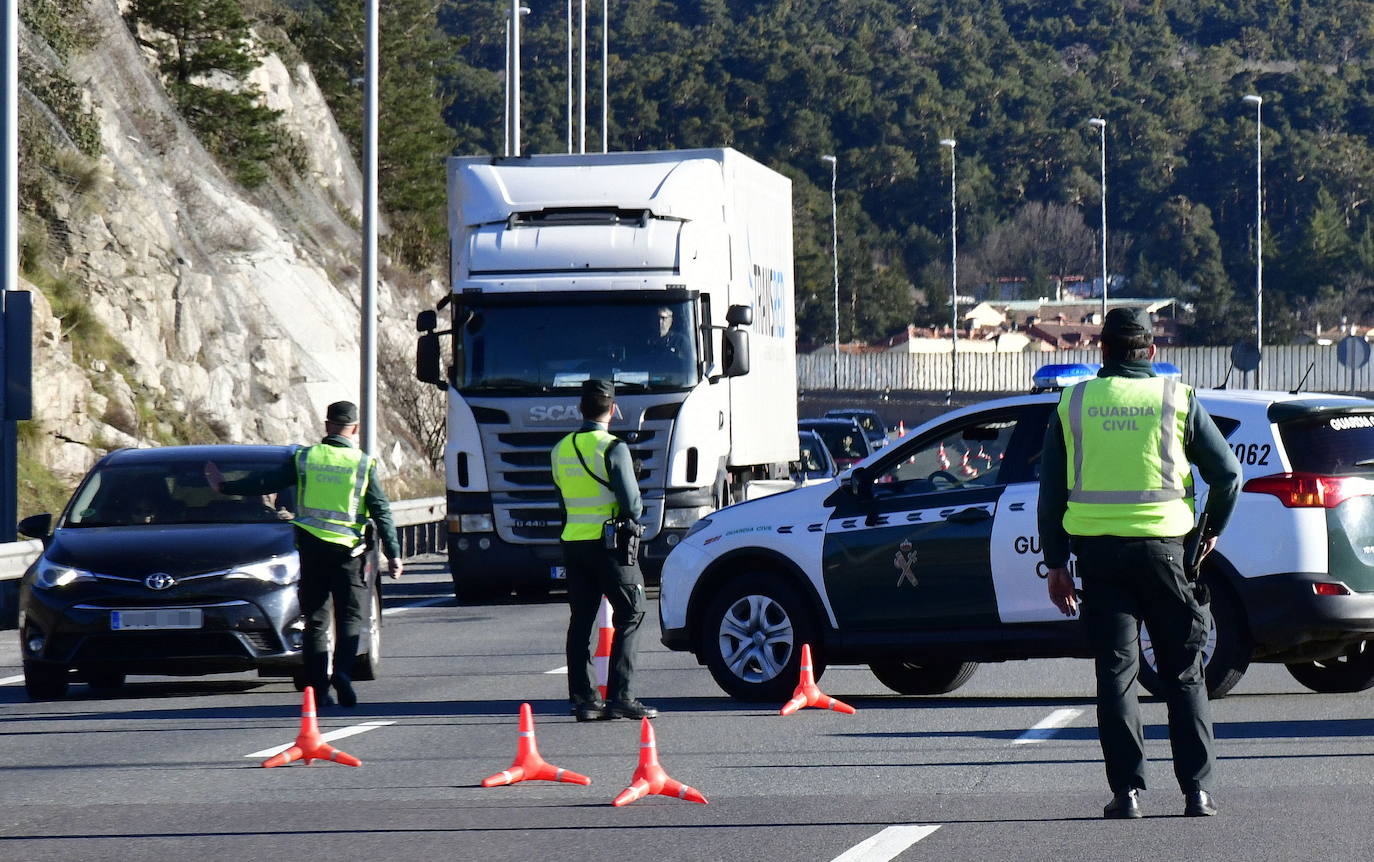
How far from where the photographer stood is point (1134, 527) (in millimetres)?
8477

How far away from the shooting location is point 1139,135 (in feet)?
431

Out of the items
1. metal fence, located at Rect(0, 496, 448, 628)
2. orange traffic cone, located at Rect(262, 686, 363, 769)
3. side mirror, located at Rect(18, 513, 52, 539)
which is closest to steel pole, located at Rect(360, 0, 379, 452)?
Answer: metal fence, located at Rect(0, 496, 448, 628)

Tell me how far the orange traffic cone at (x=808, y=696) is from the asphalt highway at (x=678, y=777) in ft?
0.36

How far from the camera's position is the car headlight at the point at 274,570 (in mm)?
13273

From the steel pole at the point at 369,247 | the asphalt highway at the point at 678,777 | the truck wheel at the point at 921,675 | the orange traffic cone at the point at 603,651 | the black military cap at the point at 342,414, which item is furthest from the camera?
the steel pole at the point at 369,247

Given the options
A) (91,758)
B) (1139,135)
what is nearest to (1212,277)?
(1139,135)

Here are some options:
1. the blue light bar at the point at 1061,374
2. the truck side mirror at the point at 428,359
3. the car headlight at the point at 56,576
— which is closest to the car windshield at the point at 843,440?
the truck side mirror at the point at 428,359

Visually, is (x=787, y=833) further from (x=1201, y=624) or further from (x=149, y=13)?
(x=149, y=13)

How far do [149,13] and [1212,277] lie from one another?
81.1 meters

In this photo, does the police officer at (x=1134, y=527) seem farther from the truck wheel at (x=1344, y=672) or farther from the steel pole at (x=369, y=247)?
the steel pole at (x=369, y=247)

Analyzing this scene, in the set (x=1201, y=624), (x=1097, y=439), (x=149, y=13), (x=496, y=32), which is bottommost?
(x=1201, y=624)

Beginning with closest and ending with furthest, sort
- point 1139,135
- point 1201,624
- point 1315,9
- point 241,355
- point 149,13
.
Answer: point 1201,624, point 241,355, point 149,13, point 1139,135, point 1315,9

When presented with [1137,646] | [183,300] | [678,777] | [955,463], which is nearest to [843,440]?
[183,300]

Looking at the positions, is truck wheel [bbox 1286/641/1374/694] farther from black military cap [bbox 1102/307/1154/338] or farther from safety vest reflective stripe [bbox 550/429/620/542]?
black military cap [bbox 1102/307/1154/338]
